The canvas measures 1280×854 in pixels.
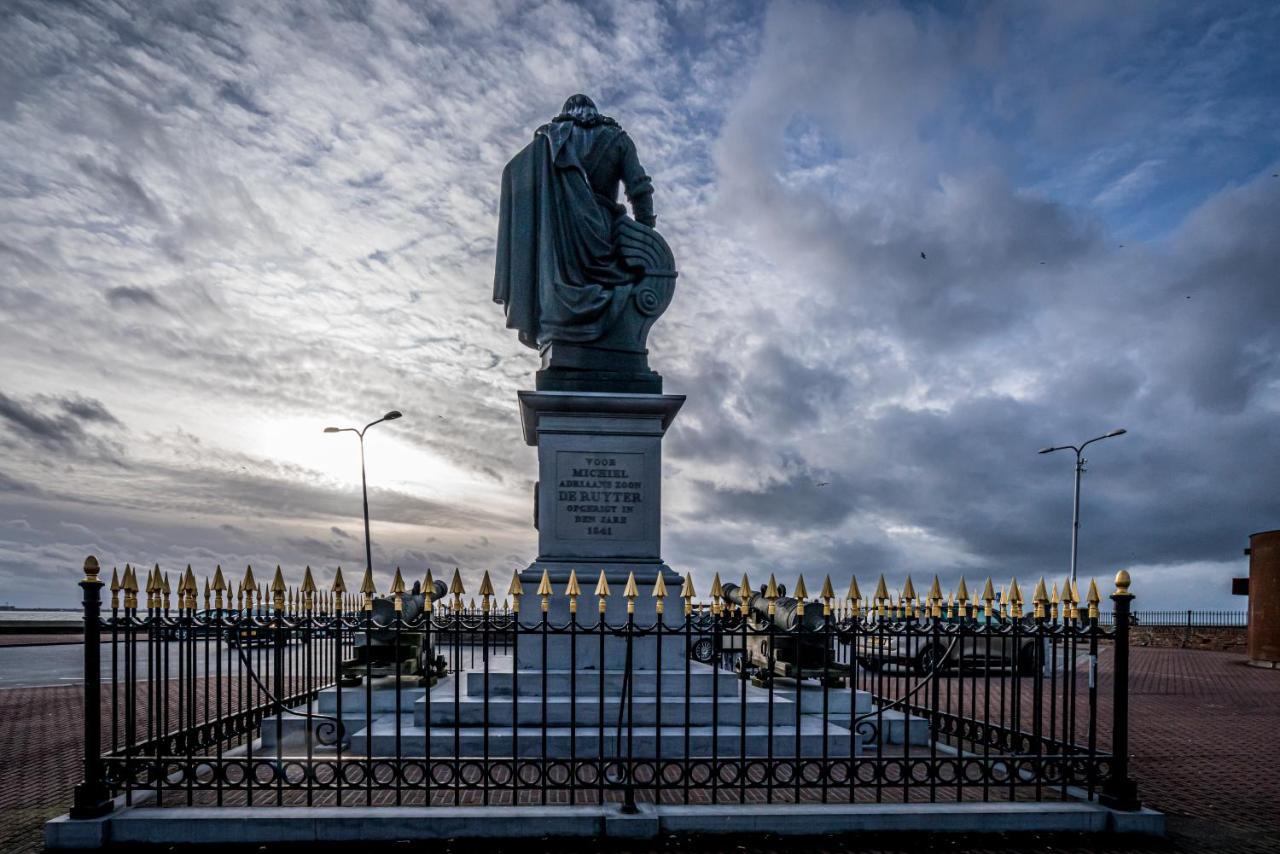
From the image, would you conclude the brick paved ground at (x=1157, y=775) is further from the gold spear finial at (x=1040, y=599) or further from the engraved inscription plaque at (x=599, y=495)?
the engraved inscription plaque at (x=599, y=495)

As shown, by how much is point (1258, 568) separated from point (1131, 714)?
13533mm

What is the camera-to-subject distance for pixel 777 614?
1273 centimetres

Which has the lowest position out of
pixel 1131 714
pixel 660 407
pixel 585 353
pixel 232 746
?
pixel 1131 714

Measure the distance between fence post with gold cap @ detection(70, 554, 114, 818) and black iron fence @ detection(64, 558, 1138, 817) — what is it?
18 millimetres

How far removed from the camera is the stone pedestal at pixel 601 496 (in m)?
10.6

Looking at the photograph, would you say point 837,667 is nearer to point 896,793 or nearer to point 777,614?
point 777,614

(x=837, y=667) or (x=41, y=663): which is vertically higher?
(x=837, y=667)

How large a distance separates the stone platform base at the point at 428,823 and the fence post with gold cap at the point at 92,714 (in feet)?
0.40

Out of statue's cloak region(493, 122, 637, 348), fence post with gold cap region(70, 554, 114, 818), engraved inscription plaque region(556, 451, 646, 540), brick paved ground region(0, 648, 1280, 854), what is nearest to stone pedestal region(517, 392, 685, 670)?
engraved inscription plaque region(556, 451, 646, 540)

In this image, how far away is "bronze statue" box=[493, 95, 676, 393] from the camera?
11656mm

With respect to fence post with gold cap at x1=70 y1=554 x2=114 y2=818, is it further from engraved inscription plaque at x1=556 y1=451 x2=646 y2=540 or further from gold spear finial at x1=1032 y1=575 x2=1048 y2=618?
gold spear finial at x1=1032 y1=575 x2=1048 y2=618

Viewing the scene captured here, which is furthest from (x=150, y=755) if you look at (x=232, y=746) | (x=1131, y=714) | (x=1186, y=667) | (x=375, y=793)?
(x=1186, y=667)

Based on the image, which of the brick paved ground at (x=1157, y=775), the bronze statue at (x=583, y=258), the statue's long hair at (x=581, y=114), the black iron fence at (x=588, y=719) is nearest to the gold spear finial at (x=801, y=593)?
the black iron fence at (x=588, y=719)

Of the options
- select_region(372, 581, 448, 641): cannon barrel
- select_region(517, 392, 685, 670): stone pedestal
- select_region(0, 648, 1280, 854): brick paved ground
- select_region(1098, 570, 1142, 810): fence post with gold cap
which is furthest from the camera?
select_region(372, 581, 448, 641): cannon barrel
